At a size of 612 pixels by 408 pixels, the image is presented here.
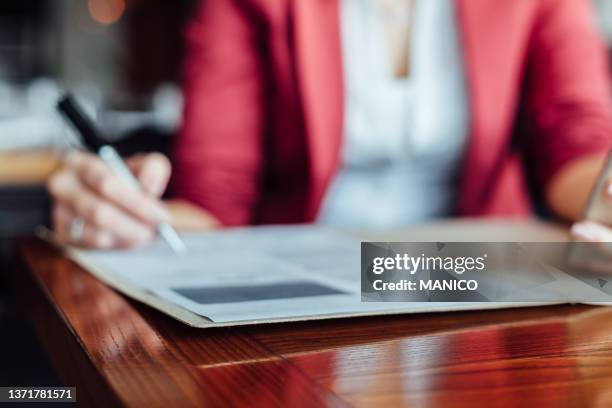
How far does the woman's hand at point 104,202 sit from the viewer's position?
52 cm

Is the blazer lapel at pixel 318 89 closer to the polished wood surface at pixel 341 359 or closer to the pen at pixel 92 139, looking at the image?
the pen at pixel 92 139

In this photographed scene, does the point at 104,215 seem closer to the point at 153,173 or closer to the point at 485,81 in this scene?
the point at 153,173

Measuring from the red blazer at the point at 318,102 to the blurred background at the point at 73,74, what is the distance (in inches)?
39.7

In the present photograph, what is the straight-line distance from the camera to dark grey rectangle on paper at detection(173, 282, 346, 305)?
13.4 inches

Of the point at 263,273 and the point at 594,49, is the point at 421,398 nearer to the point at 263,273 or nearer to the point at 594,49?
the point at 263,273

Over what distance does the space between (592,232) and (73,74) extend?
2772 millimetres

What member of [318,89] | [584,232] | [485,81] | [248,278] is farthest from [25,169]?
[584,232]

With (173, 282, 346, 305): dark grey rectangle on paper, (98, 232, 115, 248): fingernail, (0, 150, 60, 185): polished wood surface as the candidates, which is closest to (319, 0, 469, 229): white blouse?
(98, 232, 115, 248): fingernail

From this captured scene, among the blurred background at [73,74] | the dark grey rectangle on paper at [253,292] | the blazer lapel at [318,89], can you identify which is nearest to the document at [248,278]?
the dark grey rectangle on paper at [253,292]

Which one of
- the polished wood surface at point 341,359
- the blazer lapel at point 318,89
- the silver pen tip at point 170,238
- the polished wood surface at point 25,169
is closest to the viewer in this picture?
the polished wood surface at point 341,359

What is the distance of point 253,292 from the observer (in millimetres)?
354

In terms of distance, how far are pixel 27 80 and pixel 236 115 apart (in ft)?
6.60

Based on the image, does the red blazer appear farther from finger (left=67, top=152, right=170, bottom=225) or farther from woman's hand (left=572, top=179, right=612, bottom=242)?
woman's hand (left=572, top=179, right=612, bottom=242)

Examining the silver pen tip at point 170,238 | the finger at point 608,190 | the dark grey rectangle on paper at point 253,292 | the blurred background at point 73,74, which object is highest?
the blurred background at point 73,74
